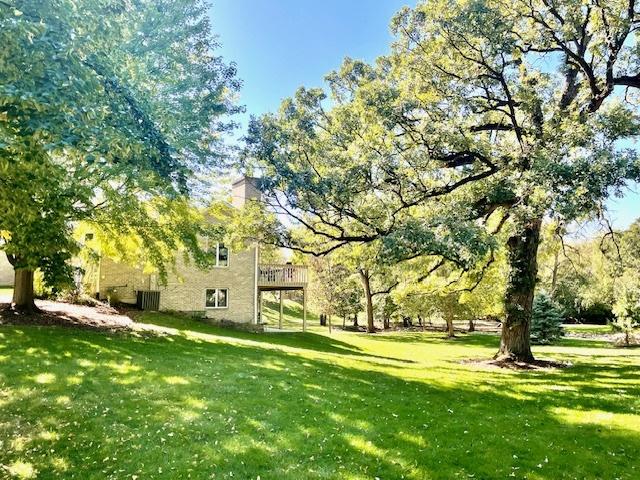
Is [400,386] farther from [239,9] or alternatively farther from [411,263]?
[239,9]

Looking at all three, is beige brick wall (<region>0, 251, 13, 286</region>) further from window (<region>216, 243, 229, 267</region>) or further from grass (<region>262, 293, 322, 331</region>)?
window (<region>216, 243, 229, 267</region>)

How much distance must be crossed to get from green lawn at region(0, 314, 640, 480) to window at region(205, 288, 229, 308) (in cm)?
1346

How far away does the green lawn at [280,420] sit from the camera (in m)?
5.83

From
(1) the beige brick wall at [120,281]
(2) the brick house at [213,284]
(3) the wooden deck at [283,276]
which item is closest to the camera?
(1) the beige brick wall at [120,281]

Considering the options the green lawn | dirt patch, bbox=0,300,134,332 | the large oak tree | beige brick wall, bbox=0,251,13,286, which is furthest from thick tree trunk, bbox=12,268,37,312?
beige brick wall, bbox=0,251,13,286

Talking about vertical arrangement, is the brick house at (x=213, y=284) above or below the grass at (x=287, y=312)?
above

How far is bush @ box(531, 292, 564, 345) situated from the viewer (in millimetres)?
29484

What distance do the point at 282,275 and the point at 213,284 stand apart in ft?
13.6

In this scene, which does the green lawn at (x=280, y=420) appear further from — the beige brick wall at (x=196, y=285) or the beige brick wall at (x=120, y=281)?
the beige brick wall at (x=196, y=285)

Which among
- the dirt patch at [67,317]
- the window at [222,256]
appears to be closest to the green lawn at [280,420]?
the dirt patch at [67,317]

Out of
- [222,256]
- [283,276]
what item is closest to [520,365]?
[283,276]

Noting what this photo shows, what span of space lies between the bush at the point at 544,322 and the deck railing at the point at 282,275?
16098mm

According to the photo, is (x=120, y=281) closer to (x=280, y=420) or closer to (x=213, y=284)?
(x=213, y=284)

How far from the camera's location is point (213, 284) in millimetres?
25625
